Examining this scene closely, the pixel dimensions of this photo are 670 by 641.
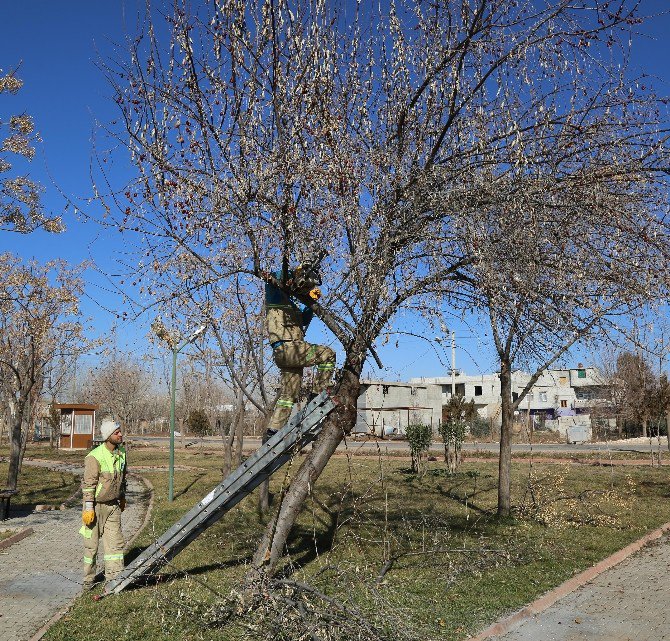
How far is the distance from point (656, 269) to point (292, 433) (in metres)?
3.71

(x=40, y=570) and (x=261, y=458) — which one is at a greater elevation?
(x=261, y=458)

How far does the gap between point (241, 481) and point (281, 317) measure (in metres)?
1.64

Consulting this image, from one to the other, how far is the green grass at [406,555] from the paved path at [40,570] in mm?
381

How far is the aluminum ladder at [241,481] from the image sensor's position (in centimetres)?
685

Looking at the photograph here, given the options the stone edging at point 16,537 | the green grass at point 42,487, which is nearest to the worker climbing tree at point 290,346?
the stone edging at point 16,537

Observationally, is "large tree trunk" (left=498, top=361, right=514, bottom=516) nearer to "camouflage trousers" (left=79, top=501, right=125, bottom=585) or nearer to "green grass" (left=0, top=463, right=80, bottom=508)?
"camouflage trousers" (left=79, top=501, right=125, bottom=585)

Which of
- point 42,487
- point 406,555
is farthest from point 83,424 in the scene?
point 406,555

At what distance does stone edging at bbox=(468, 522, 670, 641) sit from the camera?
6.30 meters

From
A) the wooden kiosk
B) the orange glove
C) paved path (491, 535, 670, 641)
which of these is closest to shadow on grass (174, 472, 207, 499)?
the orange glove

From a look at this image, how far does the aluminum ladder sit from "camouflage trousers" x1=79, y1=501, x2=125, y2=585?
22cm

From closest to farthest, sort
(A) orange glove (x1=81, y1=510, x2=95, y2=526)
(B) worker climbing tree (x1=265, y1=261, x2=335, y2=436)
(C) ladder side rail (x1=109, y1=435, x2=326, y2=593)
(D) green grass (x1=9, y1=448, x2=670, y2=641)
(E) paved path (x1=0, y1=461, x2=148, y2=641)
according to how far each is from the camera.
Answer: (D) green grass (x1=9, y1=448, x2=670, y2=641), (E) paved path (x1=0, y1=461, x2=148, y2=641), (B) worker climbing tree (x1=265, y1=261, x2=335, y2=436), (C) ladder side rail (x1=109, y1=435, x2=326, y2=593), (A) orange glove (x1=81, y1=510, x2=95, y2=526)

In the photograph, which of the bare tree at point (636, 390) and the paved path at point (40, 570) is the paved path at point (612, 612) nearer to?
the paved path at point (40, 570)

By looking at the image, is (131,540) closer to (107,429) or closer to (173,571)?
(173,571)

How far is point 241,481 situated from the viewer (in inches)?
275
